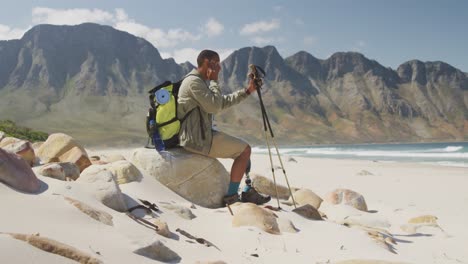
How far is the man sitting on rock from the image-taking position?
6.52m

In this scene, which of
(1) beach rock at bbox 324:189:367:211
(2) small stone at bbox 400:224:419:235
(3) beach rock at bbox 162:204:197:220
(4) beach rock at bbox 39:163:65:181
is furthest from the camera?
(1) beach rock at bbox 324:189:367:211

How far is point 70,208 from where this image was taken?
3.95 meters

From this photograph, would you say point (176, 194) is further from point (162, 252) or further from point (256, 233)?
point (162, 252)

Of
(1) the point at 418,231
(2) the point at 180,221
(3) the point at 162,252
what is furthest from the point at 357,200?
(3) the point at 162,252

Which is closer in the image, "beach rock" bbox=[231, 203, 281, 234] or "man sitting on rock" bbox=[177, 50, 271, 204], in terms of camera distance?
"beach rock" bbox=[231, 203, 281, 234]

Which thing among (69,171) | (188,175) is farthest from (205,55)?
(69,171)

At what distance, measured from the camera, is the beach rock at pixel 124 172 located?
6.42 m

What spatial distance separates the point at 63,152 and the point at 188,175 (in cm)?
282

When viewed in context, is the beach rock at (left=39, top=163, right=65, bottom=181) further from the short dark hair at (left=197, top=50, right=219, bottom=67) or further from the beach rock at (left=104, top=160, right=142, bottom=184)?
the short dark hair at (left=197, top=50, right=219, bottom=67)

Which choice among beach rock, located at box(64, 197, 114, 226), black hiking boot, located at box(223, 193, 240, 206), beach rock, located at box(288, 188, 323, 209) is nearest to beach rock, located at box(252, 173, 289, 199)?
beach rock, located at box(288, 188, 323, 209)

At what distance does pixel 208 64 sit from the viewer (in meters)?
6.70

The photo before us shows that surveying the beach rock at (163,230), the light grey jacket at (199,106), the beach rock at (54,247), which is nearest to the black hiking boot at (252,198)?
the light grey jacket at (199,106)

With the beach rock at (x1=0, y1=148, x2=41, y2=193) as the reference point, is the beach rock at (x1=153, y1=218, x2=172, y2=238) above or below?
below

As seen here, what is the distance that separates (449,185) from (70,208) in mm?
14029
